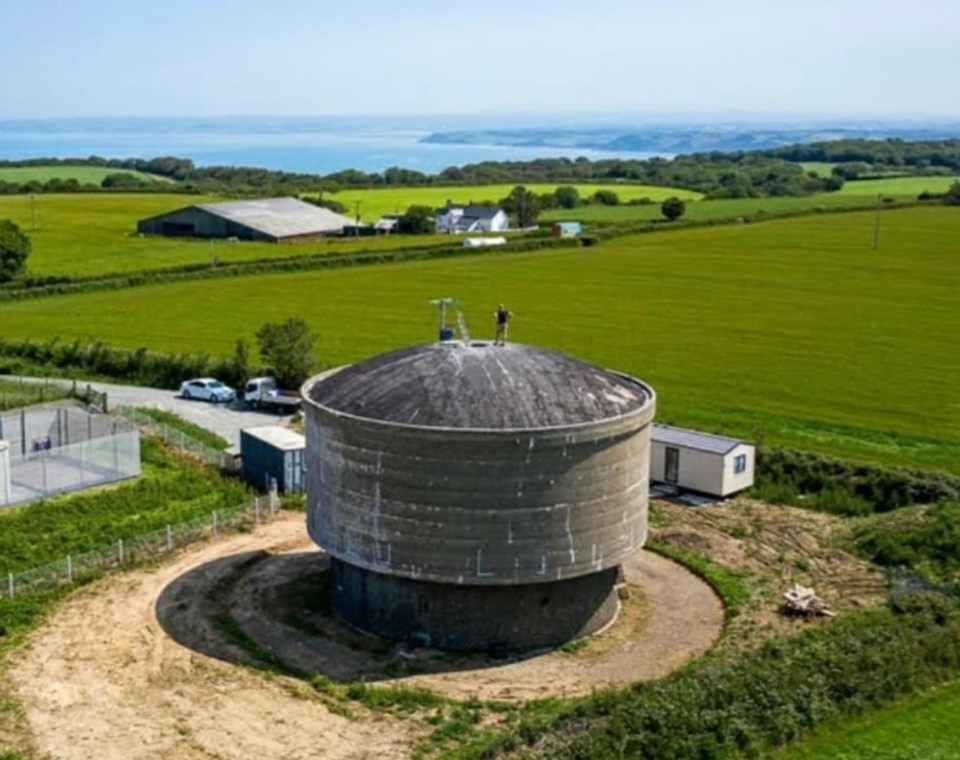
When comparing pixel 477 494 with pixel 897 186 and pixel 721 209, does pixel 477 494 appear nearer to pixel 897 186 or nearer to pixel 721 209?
pixel 721 209

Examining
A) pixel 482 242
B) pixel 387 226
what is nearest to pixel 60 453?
pixel 482 242

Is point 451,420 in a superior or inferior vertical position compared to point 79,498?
superior

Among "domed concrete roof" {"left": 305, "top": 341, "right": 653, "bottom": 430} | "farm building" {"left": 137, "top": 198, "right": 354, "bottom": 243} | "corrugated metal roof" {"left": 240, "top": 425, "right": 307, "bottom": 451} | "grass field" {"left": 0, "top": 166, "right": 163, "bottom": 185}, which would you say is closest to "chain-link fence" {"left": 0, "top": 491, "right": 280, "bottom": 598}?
"corrugated metal roof" {"left": 240, "top": 425, "right": 307, "bottom": 451}

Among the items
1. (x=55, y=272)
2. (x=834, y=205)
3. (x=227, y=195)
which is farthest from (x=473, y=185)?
(x=55, y=272)

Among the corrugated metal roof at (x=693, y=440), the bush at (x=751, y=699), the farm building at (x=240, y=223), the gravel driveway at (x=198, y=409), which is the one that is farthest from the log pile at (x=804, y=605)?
the farm building at (x=240, y=223)

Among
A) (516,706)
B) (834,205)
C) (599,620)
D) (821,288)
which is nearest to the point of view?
(516,706)

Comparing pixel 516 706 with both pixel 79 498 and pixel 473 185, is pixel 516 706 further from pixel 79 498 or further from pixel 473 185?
pixel 473 185

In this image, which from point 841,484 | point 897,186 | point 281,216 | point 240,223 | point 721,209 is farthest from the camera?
point 897,186

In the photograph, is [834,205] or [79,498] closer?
[79,498]

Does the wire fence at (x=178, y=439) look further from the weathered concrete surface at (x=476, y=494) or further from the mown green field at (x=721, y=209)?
the mown green field at (x=721, y=209)
